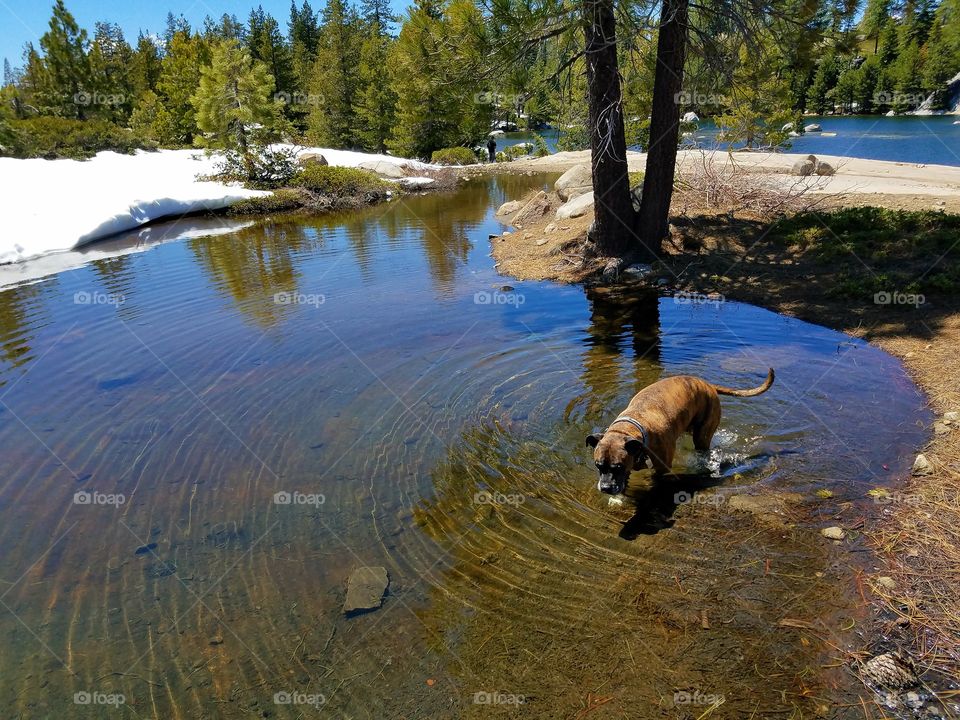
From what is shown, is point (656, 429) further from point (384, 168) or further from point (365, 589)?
point (384, 168)

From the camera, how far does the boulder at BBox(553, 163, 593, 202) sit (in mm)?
21266

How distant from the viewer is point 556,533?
18.8ft

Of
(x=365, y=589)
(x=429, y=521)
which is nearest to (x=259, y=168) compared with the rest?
(x=429, y=521)

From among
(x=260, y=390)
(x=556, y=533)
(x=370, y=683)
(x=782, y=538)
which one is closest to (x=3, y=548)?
Answer: (x=260, y=390)

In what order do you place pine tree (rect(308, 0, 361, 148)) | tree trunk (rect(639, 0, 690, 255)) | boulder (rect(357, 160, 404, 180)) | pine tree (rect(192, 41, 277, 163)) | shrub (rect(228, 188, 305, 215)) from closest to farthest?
tree trunk (rect(639, 0, 690, 255)) → shrub (rect(228, 188, 305, 215)) → pine tree (rect(192, 41, 277, 163)) → boulder (rect(357, 160, 404, 180)) → pine tree (rect(308, 0, 361, 148))

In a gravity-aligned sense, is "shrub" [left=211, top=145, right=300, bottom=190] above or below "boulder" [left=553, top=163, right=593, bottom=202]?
above

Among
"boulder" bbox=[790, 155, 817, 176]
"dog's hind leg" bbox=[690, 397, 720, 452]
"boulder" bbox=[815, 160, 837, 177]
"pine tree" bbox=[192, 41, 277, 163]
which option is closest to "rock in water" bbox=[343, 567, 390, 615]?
"dog's hind leg" bbox=[690, 397, 720, 452]

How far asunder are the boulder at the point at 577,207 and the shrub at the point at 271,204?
55.6ft

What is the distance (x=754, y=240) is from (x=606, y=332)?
269 inches

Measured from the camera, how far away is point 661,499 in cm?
618

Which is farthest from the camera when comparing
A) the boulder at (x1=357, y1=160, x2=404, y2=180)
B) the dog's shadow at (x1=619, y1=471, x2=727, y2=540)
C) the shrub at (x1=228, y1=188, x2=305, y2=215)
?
the boulder at (x1=357, y1=160, x2=404, y2=180)

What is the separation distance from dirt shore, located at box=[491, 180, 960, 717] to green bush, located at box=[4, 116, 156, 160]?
3132 centimetres

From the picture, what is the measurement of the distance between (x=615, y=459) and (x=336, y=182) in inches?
1241

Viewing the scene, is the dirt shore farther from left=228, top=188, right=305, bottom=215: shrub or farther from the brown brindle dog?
left=228, top=188, right=305, bottom=215: shrub
